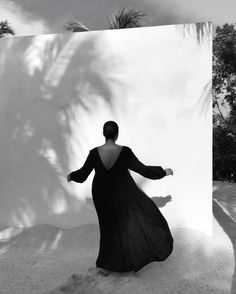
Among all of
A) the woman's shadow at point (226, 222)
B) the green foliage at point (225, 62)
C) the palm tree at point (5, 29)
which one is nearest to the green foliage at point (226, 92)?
the green foliage at point (225, 62)

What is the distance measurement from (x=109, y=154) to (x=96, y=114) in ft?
7.32

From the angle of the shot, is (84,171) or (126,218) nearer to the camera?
(126,218)

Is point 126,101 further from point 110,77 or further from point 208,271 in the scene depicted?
point 208,271

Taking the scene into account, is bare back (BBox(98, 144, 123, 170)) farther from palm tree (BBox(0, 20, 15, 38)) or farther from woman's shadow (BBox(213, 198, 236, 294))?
palm tree (BBox(0, 20, 15, 38))

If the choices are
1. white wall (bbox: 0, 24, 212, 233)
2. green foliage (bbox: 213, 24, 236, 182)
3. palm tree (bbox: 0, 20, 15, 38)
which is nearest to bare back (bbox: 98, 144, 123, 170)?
white wall (bbox: 0, 24, 212, 233)

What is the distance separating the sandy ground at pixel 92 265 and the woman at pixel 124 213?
27 centimetres

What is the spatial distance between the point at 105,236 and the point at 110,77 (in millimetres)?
2924

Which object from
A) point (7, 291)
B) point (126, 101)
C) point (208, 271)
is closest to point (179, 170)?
point (126, 101)

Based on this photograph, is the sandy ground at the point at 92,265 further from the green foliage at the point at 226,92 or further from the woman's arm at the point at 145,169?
the green foliage at the point at 226,92

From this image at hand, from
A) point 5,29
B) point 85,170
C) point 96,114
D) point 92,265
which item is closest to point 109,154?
point 85,170

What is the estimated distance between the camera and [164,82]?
6.14 metres

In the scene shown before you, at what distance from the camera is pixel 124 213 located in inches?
168

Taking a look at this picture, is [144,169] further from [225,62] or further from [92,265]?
[225,62]

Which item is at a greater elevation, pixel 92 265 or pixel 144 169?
pixel 144 169
